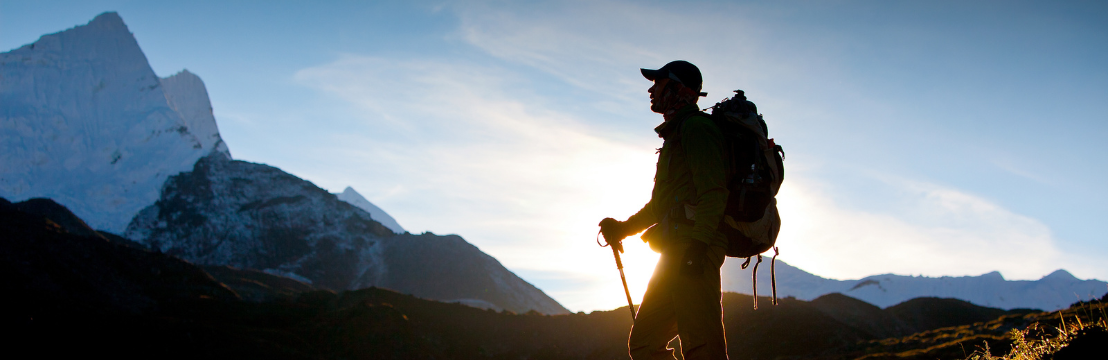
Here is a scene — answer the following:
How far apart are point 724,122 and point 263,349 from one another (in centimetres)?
2827

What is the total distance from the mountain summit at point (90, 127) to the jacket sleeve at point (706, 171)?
120786 millimetres

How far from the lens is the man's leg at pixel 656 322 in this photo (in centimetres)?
328

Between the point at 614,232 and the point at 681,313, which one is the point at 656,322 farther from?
the point at 614,232

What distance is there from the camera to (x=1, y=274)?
33.9m

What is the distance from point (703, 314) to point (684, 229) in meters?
0.48

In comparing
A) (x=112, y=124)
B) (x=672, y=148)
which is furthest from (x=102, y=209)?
(x=672, y=148)

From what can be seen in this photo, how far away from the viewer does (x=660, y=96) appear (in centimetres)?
370

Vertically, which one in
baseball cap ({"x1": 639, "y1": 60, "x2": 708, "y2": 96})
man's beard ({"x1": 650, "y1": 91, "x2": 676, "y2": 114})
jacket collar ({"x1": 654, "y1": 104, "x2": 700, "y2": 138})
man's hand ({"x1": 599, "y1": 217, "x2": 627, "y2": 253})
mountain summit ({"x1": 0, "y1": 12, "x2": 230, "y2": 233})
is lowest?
man's hand ({"x1": 599, "y1": 217, "x2": 627, "y2": 253})

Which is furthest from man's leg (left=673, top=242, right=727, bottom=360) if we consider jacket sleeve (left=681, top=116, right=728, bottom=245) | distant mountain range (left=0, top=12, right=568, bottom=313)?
distant mountain range (left=0, top=12, right=568, bottom=313)

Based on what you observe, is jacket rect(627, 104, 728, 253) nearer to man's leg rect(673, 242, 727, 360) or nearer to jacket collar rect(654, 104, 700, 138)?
jacket collar rect(654, 104, 700, 138)

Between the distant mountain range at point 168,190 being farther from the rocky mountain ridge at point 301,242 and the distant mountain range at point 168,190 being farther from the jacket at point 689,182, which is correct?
the jacket at point 689,182

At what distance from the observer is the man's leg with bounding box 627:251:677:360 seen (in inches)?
129

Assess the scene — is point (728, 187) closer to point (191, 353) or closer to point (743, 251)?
point (743, 251)

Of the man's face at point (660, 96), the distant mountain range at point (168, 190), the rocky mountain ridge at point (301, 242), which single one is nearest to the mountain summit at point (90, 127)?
the distant mountain range at point (168, 190)
